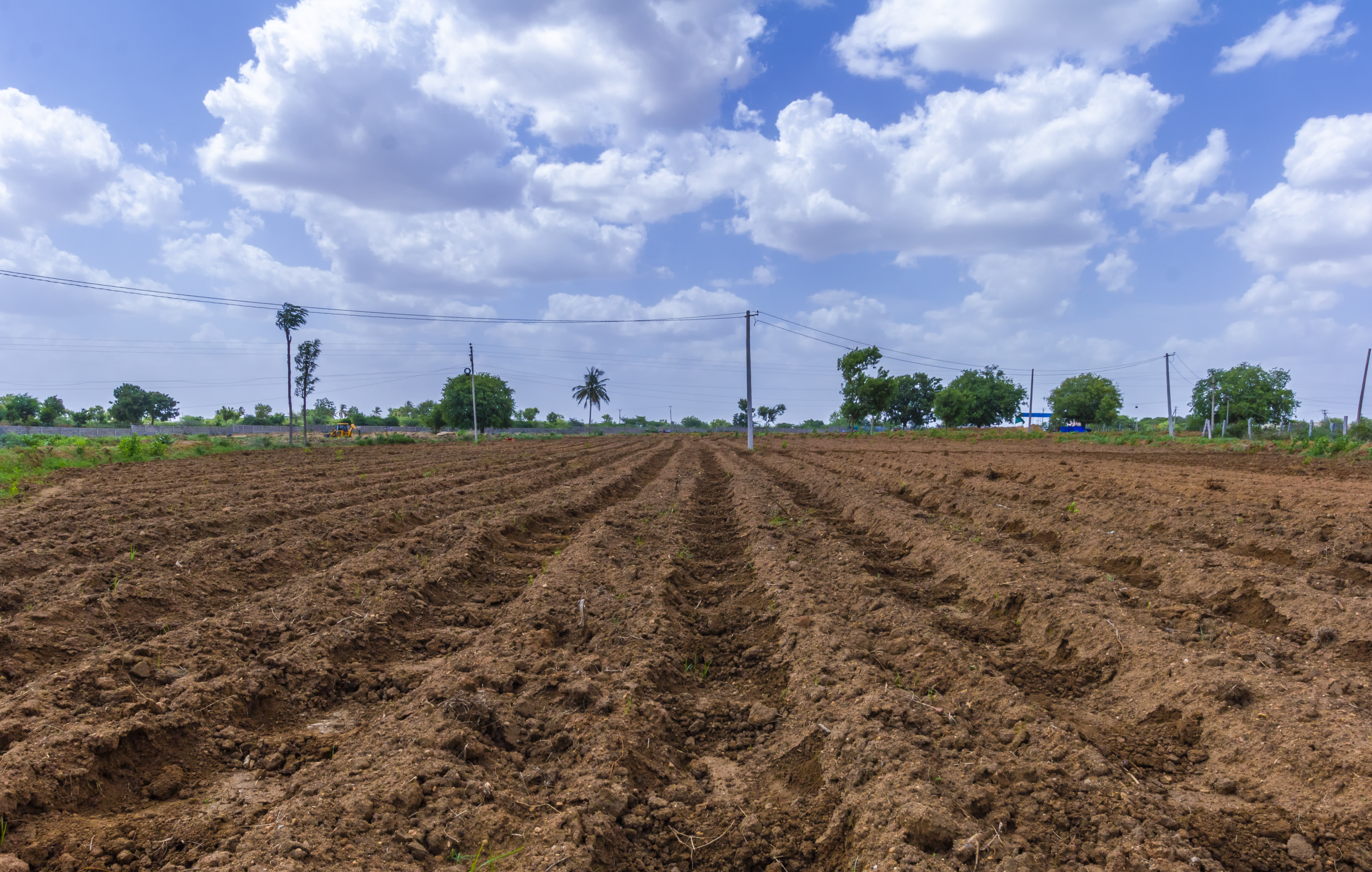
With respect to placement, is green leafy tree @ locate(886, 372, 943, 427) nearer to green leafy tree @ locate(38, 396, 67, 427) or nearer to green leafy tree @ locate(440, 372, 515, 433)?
green leafy tree @ locate(440, 372, 515, 433)

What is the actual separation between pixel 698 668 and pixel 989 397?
3903 inches

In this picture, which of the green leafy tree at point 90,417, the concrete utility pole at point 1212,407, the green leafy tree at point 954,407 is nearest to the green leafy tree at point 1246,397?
the concrete utility pole at point 1212,407

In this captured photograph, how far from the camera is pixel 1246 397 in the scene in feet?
281

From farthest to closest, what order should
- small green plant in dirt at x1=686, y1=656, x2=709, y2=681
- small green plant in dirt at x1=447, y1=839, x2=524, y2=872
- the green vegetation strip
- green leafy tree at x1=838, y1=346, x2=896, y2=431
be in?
1. green leafy tree at x1=838, y1=346, x2=896, y2=431
2. the green vegetation strip
3. small green plant in dirt at x1=686, y1=656, x2=709, y2=681
4. small green plant in dirt at x1=447, y1=839, x2=524, y2=872

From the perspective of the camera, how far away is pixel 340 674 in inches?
193

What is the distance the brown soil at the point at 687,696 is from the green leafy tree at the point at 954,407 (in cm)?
8219

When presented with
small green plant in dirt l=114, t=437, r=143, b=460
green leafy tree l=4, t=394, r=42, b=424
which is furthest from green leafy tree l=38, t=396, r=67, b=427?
small green plant in dirt l=114, t=437, r=143, b=460

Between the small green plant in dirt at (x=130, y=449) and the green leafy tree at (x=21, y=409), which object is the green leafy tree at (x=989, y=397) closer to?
the small green plant in dirt at (x=130, y=449)

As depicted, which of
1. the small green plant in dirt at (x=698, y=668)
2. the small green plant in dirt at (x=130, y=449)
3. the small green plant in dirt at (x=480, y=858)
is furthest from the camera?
the small green plant in dirt at (x=130, y=449)

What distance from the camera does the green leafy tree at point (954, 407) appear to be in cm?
8838

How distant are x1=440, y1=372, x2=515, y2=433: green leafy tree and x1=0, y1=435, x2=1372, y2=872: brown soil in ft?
216

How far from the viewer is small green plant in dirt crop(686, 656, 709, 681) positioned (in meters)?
5.16

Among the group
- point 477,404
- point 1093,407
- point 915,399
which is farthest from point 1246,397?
point 477,404

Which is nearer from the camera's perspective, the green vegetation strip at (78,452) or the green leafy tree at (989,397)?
the green vegetation strip at (78,452)
